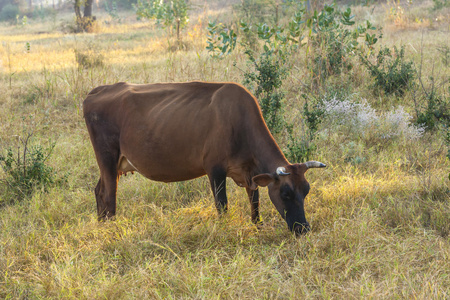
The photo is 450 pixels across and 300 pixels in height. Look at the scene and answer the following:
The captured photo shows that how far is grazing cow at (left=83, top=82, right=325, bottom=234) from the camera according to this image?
3.80 m

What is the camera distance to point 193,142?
4.14 metres

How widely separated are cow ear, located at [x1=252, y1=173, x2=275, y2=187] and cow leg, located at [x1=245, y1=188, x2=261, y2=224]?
0.49m

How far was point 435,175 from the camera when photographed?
4.96 meters

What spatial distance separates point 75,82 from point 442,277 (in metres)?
6.75

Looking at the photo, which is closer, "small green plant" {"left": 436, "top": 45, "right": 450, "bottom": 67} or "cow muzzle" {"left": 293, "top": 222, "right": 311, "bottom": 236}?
"cow muzzle" {"left": 293, "top": 222, "right": 311, "bottom": 236}

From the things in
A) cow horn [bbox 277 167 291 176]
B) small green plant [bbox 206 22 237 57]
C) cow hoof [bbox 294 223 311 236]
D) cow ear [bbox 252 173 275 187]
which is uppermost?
small green plant [bbox 206 22 237 57]

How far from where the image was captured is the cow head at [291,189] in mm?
3701

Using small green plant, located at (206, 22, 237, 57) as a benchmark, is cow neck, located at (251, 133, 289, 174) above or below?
below

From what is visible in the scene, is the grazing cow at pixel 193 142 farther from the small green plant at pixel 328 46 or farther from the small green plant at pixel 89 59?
the small green plant at pixel 89 59

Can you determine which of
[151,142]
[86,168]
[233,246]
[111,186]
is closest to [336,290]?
[233,246]

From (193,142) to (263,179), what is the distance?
794 mm

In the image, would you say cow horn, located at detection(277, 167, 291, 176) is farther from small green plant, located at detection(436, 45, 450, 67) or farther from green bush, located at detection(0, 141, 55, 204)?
small green plant, located at detection(436, 45, 450, 67)

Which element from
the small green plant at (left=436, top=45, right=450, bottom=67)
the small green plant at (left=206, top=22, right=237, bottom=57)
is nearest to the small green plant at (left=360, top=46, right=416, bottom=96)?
the small green plant at (left=436, top=45, right=450, bottom=67)

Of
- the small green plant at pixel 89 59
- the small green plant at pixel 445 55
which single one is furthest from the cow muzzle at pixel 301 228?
the small green plant at pixel 89 59
